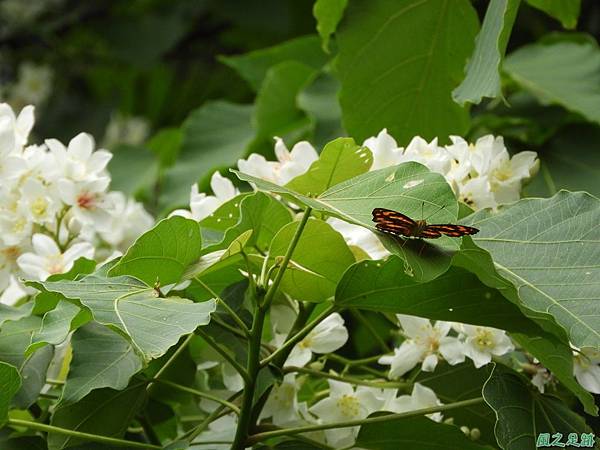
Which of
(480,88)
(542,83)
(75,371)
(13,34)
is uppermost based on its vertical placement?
(480,88)

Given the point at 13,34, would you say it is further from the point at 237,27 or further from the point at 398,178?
the point at 398,178

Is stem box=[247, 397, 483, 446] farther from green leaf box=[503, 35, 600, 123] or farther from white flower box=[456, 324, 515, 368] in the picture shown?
green leaf box=[503, 35, 600, 123]

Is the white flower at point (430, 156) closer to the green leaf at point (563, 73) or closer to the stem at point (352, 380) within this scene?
the stem at point (352, 380)

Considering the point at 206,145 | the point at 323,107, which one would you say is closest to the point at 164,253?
the point at 323,107

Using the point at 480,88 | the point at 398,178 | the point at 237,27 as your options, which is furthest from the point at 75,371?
the point at 237,27

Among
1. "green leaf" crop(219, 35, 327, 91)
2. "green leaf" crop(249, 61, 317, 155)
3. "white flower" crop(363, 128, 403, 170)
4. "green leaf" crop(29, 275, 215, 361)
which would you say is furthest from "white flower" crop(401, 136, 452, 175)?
"green leaf" crop(219, 35, 327, 91)

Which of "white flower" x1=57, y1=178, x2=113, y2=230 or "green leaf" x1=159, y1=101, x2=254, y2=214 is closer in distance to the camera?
"white flower" x1=57, y1=178, x2=113, y2=230

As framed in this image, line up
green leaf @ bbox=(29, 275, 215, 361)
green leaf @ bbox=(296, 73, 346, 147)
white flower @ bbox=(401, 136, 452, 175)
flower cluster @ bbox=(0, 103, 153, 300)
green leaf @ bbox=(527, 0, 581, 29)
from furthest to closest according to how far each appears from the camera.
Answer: green leaf @ bbox=(296, 73, 346, 147), green leaf @ bbox=(527, 0, 581, 29), flower cluster @ bbox=(0, 103, 153, 300), white flower @ bbox=(401, 136, 452, 175), green leaf @ bbox=(29, 275, 215, 361)

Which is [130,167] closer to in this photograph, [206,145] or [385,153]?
[206,145]
